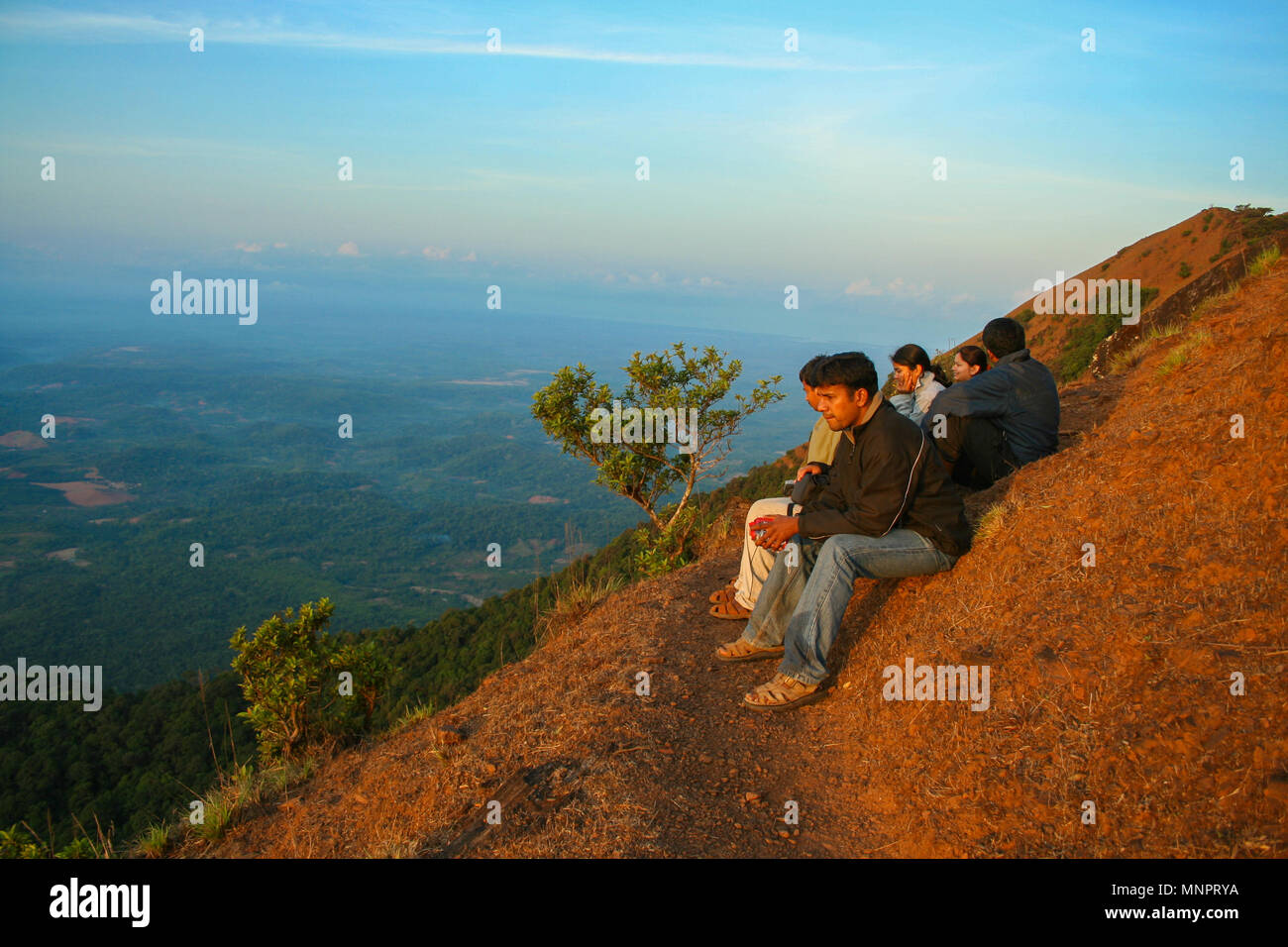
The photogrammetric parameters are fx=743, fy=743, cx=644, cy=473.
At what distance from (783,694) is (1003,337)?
364 centimetres

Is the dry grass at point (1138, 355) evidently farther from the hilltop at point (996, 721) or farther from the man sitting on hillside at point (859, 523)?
the man sitting on hillside at point (859, 523)

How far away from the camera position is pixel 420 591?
5481 centimetres

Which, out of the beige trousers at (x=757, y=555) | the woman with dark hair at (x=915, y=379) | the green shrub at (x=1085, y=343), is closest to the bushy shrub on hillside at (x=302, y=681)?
the beige trousers at (x=757, y=555)

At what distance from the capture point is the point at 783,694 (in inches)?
176

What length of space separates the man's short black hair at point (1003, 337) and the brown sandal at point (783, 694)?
11.2ft

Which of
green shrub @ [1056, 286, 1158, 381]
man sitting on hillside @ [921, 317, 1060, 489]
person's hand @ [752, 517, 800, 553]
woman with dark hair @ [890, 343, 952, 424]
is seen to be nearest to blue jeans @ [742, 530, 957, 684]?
person's hand @ [752, 517, 800, 553]

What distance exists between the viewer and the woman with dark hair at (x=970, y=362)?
6211mm

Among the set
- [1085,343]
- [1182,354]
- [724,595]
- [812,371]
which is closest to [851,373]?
[812,371]

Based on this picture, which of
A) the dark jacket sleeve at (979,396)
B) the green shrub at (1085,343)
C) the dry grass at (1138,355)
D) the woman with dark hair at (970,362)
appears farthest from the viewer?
the green shrub at (1085,343)

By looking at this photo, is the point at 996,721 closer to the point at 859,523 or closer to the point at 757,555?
the point at 859,523

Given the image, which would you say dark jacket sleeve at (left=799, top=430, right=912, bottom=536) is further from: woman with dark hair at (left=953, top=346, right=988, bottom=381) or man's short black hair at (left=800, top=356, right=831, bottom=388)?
woman with dark hair at (left=953, top=346, right=988, bottom=381)

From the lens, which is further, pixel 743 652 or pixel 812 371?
pixel 743 652
